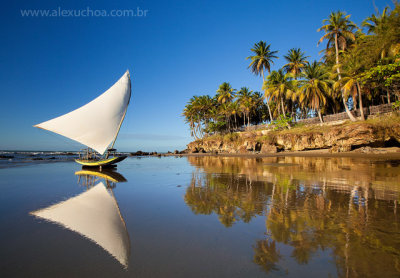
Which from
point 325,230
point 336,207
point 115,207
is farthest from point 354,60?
point 115,207

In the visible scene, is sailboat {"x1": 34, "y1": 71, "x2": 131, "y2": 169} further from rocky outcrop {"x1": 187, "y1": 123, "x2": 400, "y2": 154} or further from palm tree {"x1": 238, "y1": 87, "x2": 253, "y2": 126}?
palm tree {"x1": 238, "y1": 87, "x2": 253, "y2": 126}

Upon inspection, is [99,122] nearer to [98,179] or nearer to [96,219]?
[98,179]

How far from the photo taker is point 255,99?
52.2 m

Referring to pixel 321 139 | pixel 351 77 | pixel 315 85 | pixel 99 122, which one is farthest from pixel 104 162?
pixel 315 85

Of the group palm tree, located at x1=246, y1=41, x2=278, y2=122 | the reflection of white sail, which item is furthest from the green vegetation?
the reflection of white sail

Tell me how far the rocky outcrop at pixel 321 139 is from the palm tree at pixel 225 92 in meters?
18.3

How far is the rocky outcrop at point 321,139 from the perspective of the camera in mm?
20250

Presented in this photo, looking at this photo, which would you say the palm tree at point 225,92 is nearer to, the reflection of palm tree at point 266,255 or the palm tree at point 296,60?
the palm tree at point 296,60

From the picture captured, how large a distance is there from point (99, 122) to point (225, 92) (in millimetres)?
43697

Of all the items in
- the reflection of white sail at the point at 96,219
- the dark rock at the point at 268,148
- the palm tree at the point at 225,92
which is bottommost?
the reflection of white sail at the point at 96,219

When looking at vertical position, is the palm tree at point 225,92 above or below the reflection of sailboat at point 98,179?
above

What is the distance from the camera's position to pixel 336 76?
29094mm

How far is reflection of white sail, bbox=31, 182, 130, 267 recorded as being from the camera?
3.39 metres

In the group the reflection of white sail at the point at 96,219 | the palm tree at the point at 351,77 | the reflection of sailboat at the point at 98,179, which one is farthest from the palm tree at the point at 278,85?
the reflection of white sail at the point at 96,219
